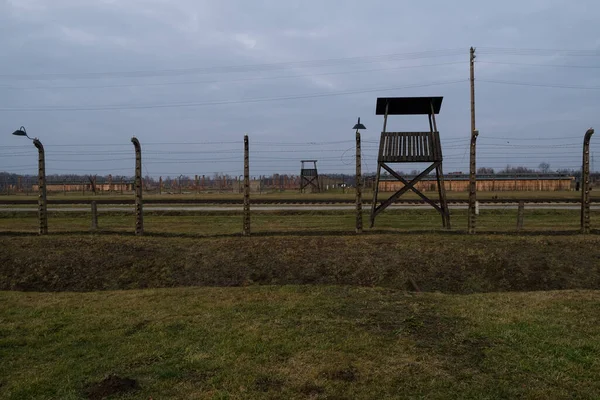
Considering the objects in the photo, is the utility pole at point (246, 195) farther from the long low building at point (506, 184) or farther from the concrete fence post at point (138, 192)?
the long low building at point (506, 184)

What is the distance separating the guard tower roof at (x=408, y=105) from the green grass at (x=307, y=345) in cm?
774

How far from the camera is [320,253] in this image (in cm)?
1022

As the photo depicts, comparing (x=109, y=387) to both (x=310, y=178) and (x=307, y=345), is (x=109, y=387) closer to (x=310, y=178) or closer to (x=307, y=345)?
(x=307, y=345)

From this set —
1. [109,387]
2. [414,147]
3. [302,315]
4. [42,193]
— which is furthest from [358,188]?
[109,387]

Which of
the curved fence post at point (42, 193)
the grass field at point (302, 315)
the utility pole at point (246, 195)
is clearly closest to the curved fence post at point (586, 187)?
the grass field at point (302, 315)

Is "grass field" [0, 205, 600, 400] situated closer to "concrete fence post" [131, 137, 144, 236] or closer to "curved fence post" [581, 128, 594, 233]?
"concrete fence post" [131, 137, 144, 236]

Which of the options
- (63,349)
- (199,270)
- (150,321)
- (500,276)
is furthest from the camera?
(199,270)

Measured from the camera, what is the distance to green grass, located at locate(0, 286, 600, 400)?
13.8 ft

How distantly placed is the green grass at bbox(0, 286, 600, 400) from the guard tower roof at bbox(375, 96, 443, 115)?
305 inches

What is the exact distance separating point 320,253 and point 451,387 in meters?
6.13

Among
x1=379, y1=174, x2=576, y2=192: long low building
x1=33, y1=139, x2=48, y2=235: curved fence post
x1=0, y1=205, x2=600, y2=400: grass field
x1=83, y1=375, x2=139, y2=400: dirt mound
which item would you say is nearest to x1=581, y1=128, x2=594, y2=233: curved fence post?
x1=0, y1=205, x2=600, y2=400: grass field

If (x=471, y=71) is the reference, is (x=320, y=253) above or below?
below

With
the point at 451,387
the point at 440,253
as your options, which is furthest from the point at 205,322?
the point at 440,253

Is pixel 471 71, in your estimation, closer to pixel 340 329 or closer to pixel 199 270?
pixel 199 270
